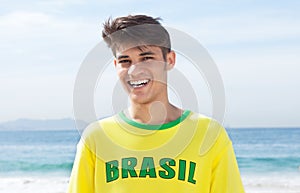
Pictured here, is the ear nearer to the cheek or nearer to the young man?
the young man

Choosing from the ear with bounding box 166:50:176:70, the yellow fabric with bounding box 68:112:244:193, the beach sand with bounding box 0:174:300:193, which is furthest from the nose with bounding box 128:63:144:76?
the beach sand with bounding box 0:174:300:193

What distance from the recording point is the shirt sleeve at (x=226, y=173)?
2510mm

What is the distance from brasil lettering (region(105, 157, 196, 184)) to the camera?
2.52m

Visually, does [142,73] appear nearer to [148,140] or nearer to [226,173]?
[148,140]

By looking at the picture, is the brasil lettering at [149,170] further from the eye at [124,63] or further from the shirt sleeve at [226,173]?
the eye at [124,63]

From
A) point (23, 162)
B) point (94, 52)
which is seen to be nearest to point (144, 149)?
point (94, 52)

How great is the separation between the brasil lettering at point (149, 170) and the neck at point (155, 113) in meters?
0.16

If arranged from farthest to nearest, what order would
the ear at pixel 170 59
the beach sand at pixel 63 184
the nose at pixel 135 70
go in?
the beach sand at pixel 63 184, the ear at pixel 170 59, the nose at pixel 135 70

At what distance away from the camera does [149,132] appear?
2.58 m

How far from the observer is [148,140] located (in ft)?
8.45

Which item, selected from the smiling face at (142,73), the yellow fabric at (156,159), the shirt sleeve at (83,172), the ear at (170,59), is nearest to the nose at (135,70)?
the smiling face at (142,73)

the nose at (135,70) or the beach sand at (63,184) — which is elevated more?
the beach sand at (63,184)

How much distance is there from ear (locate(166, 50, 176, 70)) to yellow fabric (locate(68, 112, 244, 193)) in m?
0.21

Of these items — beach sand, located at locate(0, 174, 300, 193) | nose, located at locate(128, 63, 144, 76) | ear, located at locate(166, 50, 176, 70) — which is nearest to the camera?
nose, located at locate(128, 63, 144, 76)
